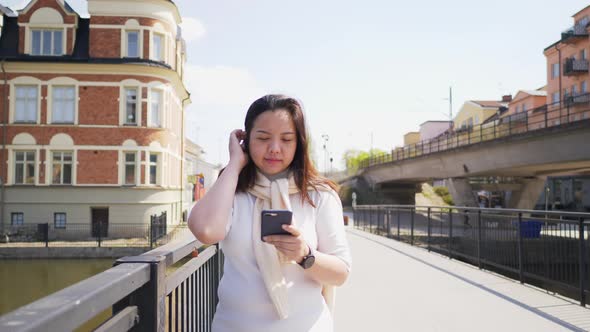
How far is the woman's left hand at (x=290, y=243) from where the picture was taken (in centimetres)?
177

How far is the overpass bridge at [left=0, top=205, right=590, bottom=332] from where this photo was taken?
163 cm

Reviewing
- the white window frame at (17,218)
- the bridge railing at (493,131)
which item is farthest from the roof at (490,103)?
the white window frame at (17,218)

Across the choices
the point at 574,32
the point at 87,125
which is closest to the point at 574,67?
the point at 574,32

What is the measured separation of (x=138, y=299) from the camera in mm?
2082

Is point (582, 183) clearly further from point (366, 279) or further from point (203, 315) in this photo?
point (203, 315)

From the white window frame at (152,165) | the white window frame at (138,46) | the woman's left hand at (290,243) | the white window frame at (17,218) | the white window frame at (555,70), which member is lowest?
the white window frame at (17,218)

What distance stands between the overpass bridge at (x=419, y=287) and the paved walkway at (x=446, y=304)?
13 millimetres

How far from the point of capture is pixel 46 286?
57.6 feet

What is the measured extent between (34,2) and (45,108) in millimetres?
5918

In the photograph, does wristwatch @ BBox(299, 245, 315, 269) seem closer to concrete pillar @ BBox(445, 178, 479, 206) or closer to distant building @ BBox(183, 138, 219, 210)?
distant building @ BBox(183, 138, 219, 210)

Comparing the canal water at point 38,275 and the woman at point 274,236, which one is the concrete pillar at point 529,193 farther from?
the woman at point 274,236

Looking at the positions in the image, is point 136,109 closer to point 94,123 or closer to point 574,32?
point 94,123

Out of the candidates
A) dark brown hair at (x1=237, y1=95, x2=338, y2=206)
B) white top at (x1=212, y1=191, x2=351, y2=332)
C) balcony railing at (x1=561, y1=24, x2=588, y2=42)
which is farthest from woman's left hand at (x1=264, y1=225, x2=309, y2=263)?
balcony railing at (x1=561, y1=24, x2=588, y2=42)

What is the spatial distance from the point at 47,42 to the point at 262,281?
29141 millimetres
